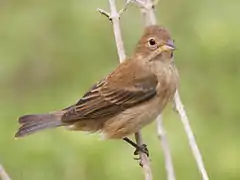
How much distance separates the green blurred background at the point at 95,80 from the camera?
8008mm

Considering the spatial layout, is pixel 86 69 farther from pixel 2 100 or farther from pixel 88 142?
pixel 88 142

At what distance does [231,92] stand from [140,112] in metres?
1.87

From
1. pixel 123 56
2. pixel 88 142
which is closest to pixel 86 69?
pixel 88 142

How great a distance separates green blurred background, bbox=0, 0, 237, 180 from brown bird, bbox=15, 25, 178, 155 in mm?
707

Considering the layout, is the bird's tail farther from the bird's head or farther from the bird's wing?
the bird's head

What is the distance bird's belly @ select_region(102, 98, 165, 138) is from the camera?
7.00m

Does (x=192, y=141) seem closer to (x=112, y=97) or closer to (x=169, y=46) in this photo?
(x=169, y=46)

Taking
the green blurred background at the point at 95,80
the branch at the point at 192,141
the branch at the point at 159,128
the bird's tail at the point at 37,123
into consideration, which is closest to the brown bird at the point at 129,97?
the bird's tail at the point at 37,123

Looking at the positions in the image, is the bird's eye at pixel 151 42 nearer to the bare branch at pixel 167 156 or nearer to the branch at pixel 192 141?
the branch at pixel 192 141

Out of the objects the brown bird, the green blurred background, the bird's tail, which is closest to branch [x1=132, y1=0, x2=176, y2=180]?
the brown bird

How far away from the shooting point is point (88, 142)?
8.02 metres

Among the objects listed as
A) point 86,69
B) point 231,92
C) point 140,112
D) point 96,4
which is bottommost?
point 140,112

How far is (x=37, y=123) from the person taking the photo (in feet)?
23.5

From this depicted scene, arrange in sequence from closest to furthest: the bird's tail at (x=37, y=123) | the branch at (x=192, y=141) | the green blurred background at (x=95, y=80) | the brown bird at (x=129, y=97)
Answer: the branch at (x=192, y=141), the brown bird at (x=129, y=97), the bird's tail at (x=37, y=123), the green blurred background at (x=95, y=80)
